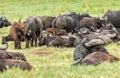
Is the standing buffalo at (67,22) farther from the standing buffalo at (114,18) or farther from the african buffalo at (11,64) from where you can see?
the african buffalo at (11,64)

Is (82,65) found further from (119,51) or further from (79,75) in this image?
(119,51)

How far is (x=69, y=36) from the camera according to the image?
19625 mm

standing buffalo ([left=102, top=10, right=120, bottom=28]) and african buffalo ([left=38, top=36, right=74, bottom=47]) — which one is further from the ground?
african buffalo ([left=38, top=36, right=74, bottom=47])

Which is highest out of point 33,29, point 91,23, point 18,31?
point 18,31

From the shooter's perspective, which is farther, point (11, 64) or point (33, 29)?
point (33, 29)

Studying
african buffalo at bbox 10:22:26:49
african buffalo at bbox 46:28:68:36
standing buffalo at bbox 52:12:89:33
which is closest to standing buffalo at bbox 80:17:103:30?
standing buffalo at bbox 52:12:89:33

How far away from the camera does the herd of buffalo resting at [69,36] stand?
12406mm

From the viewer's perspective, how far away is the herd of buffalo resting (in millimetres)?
12406

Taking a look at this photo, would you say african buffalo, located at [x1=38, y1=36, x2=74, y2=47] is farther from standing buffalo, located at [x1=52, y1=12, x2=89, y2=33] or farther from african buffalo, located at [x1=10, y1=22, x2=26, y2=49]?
standing buffalo, located at [x1=52, y1=12, x2=89, y2=33]

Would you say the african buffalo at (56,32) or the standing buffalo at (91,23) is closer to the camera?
the african buffalo at (56,32)

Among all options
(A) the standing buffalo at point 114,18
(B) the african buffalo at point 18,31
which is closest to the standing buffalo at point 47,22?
(A) the standing buffalo at point 114,18

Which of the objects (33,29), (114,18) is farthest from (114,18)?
(33,29)

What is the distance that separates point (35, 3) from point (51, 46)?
31.9m

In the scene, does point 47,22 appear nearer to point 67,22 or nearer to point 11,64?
point 67,22
